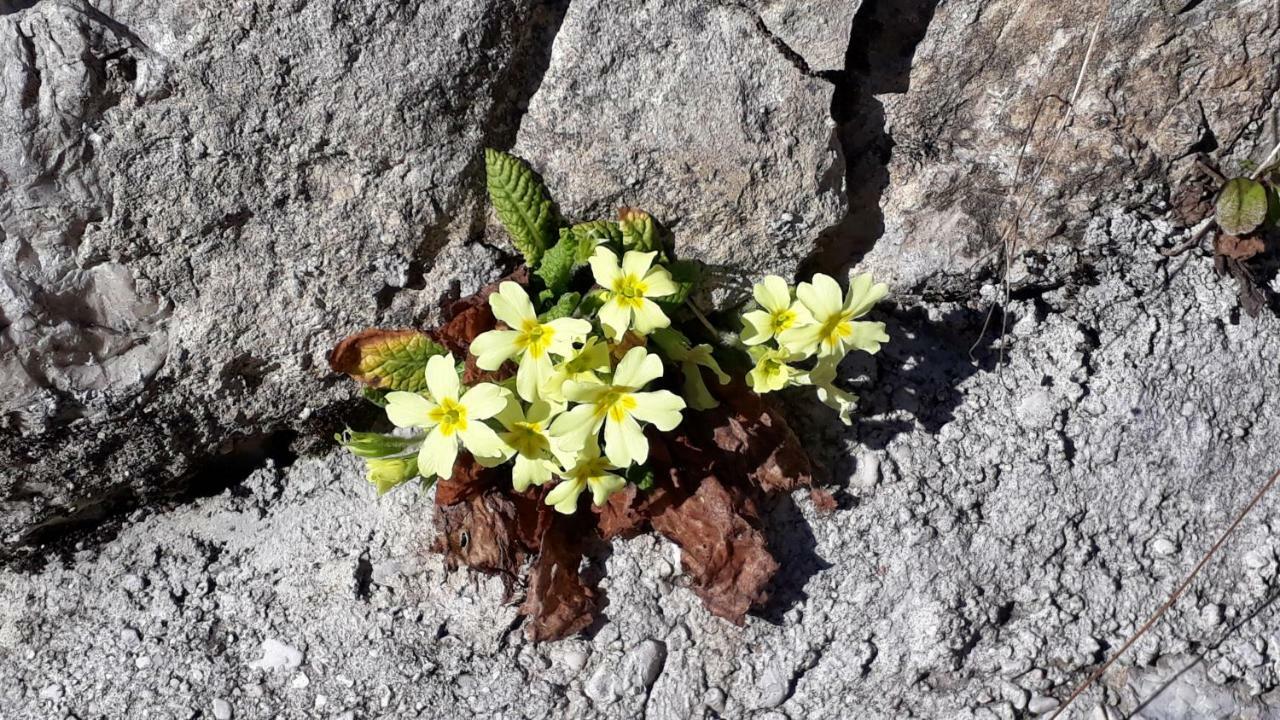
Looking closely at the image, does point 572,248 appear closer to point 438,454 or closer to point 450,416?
point 450,416

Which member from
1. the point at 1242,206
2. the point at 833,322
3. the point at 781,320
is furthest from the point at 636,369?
the point at 1242,206

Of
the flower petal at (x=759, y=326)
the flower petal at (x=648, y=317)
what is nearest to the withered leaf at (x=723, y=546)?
the flower petal at (x=759, y=326)

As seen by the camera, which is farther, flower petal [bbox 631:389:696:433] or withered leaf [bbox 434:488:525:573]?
withered leaf [bbox 434:488:525:573]

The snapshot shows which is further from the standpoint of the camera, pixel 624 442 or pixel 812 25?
pixel 812 25

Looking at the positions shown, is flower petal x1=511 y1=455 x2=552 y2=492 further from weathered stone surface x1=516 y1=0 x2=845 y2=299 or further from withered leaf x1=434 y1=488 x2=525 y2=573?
weathered stone surface x1=516 y1=0 x2=845 y2=299

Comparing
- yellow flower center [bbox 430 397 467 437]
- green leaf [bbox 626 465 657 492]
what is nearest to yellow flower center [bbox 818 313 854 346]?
green leaf [bbox 626 465 657 492]

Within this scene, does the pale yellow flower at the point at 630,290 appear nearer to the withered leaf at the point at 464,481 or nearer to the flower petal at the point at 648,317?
the flower petal at the point at 648,317
